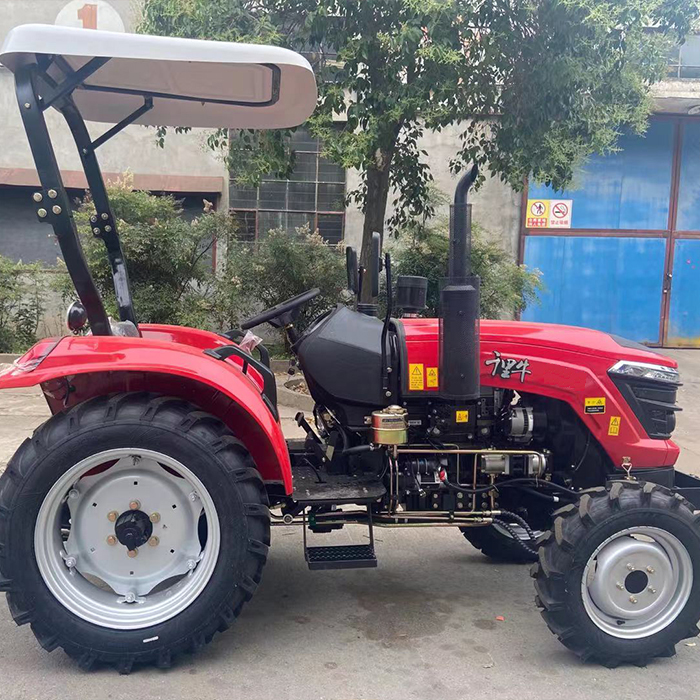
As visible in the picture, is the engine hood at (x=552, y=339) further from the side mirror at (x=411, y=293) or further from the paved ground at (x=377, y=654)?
the paved ground at (x=377, y=654)

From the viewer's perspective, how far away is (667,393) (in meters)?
3.36

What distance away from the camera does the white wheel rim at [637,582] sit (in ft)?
9.78

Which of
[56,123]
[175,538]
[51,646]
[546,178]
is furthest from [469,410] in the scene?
[56,123]

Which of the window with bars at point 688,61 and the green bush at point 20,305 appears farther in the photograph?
the window with bars at point 688,61

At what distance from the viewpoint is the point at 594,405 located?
10.9 feet

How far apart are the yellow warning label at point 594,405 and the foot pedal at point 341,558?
1188 millimetres

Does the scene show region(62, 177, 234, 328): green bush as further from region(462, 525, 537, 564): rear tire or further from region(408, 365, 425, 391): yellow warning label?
region(408, 365, 425, 391): yellow warning label

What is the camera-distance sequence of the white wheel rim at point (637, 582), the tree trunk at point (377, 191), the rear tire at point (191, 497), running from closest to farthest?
the rear tire at point (191, 497)
the white wheel rim at point (637, 582)
the tree trunk at point (377, 191)

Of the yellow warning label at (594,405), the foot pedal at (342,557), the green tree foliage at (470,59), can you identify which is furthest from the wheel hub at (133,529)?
the green tree foliage at (470,59)

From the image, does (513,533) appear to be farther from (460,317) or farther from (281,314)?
(281,314)

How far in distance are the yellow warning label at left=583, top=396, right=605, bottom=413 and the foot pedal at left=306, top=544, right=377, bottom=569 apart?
3.90 feet

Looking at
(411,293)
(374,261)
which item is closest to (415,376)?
(411,293)

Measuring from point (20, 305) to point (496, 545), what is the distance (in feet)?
25.8

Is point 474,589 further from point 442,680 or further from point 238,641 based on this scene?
point 238,641
